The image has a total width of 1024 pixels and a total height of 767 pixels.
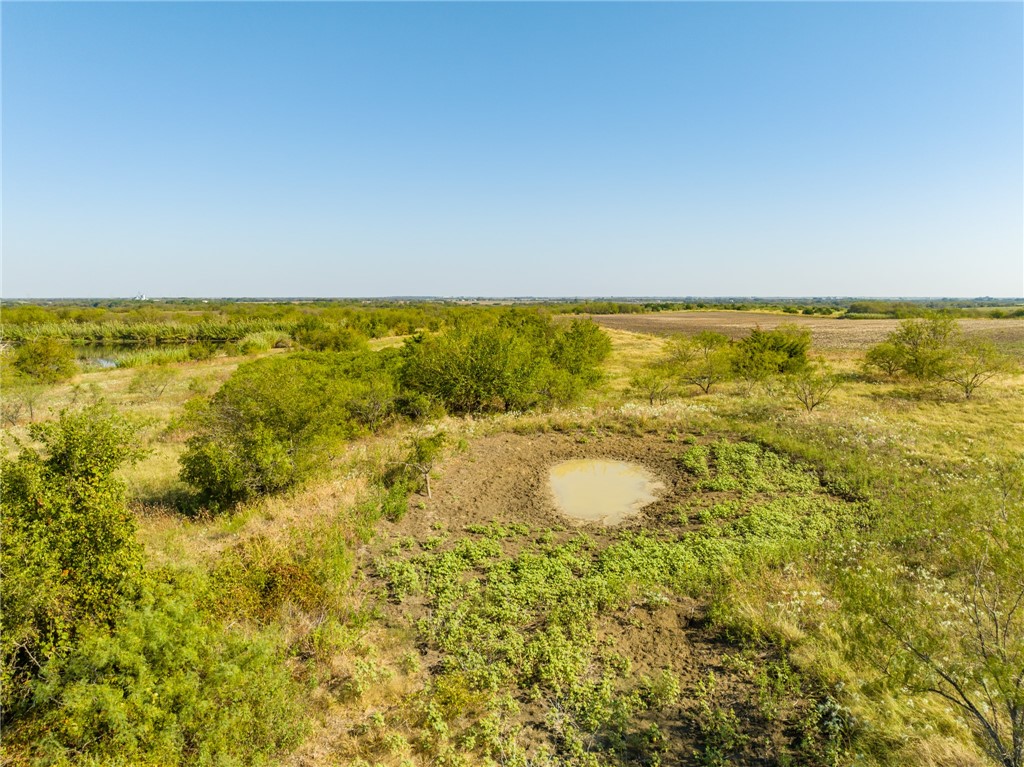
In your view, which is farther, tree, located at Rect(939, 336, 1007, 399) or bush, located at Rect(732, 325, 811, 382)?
bush, located at Rect(732, 325, 811, 382)

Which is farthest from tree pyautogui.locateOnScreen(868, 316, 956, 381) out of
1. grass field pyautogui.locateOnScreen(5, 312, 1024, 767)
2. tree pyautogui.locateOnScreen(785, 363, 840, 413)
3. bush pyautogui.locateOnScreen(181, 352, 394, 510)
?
bush pyautogui.locateOnScreen(181, 352, 394, 510)

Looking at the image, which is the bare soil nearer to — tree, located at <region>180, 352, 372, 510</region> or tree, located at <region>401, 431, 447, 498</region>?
tree, located at <region>401, 431, 447, 498</region>

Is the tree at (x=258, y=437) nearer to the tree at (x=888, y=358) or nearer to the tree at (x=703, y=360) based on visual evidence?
the tree at (x=703, y=360)

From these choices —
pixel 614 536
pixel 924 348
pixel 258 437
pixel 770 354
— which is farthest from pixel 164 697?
pixel 924 348

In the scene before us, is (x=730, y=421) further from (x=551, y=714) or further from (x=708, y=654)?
(x=551, y=714)

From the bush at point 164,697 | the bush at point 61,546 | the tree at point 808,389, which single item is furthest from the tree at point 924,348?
the bush at point 61,546

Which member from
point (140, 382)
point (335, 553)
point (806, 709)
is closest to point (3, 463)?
point (335, 553)
